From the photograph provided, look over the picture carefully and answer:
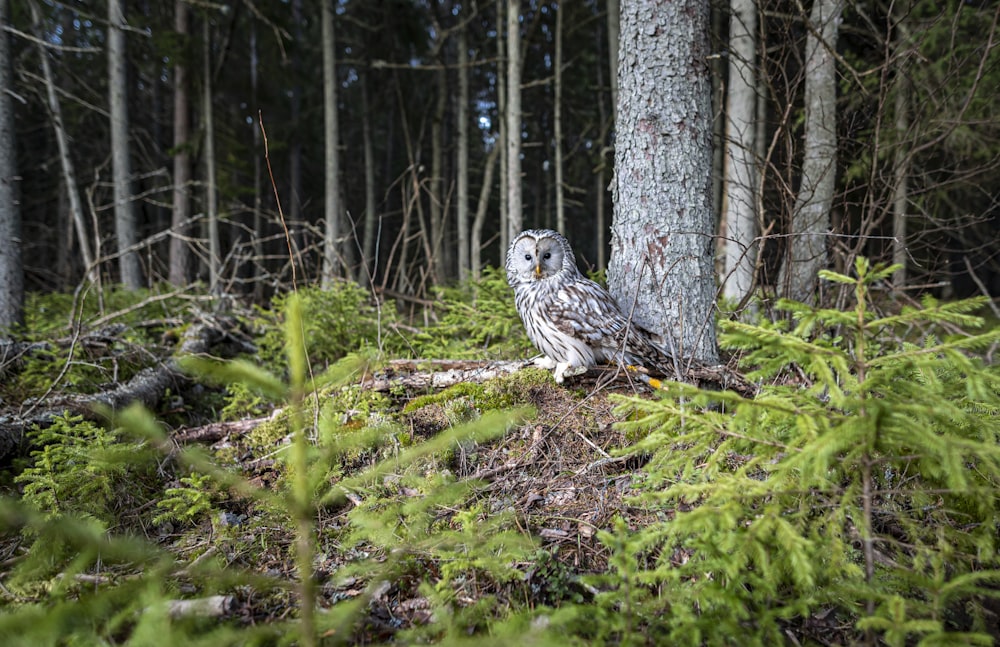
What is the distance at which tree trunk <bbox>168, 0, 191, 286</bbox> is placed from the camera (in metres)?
9.11

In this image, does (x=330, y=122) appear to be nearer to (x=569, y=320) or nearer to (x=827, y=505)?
(x=569, y=320)

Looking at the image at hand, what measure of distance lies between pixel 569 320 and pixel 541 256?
0.53m

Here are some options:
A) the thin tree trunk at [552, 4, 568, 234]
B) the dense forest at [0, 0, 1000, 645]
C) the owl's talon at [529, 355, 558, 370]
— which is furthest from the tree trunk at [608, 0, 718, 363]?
the thin tree trunk at [552, 4, 568, 234]

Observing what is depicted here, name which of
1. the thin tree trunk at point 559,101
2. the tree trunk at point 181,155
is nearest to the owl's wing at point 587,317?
the thin tree trunk at point 559,101

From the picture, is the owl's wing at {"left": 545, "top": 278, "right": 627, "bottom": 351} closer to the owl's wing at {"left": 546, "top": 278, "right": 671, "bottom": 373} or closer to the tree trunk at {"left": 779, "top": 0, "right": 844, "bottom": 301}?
the owl's wing at {"left": 546, "top": 278, "right": 671, "bottom": 373}

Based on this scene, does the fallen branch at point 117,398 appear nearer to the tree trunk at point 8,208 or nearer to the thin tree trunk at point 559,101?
the tree trunk at point 8,208

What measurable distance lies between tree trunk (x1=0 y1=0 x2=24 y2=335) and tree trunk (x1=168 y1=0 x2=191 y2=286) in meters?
3.96

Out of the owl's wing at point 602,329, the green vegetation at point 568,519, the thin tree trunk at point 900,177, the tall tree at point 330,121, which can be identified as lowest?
the green vegetation at point 568,519

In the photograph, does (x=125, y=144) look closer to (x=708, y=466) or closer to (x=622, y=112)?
(x=622, y=112)

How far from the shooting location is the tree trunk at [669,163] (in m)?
3.34

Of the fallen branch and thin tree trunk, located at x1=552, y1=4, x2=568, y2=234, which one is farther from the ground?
thin tree trunk, located at x1=552, y1=4, x2=568, y2=234

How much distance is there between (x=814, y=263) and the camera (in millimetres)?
4812

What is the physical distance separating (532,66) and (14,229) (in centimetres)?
1451

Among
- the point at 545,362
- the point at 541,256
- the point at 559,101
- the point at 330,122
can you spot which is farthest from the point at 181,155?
the point at 545,362
